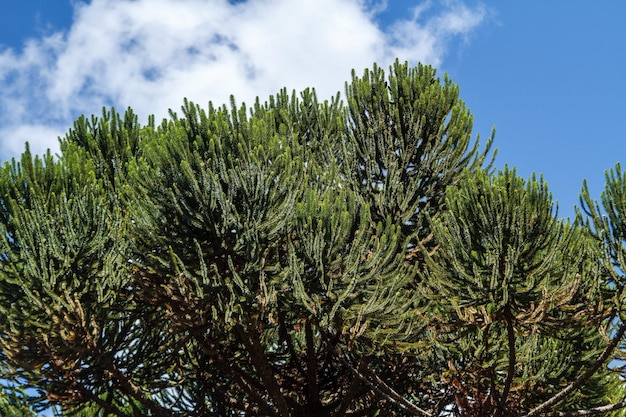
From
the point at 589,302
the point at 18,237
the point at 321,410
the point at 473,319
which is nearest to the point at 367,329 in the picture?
the point at 473,319

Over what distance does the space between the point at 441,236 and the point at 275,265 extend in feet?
7.02

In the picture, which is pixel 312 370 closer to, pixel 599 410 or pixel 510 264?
pixel 510 264

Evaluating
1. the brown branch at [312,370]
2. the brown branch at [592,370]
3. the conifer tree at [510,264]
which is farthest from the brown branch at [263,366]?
the brown branch at [592,370]

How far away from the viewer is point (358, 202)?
10820mm

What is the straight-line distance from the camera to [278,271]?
938cm

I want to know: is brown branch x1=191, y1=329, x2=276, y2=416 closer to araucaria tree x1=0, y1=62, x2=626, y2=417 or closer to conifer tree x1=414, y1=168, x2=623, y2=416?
araucaria tree x1=0, y1=62, x2=626, y2=417

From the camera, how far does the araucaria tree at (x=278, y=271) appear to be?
8.85 meters

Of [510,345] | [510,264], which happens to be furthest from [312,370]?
[510,264]

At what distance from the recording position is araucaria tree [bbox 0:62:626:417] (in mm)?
8852

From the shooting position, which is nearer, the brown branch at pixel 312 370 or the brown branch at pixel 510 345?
the brown branch at pixel 510 345

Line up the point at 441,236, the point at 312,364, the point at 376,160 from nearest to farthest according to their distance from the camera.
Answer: the point at 441,236 → the point at 312,364 → the point at 376,160

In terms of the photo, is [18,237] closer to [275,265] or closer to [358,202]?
[275,265]

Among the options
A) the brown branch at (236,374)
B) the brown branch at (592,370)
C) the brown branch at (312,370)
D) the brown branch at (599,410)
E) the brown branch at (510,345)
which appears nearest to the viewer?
the brown branch at (510,345)

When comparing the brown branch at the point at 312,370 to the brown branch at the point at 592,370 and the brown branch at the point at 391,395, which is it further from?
the brown branch at the point at 592,370
